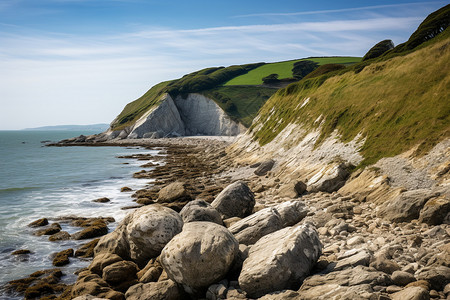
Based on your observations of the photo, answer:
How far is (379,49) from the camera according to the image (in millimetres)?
49688

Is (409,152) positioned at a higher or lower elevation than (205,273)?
higher

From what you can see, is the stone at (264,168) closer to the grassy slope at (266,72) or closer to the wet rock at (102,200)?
the wet rock at (102,200)

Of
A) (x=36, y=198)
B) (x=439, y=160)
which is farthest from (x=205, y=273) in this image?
(x=36, y=198)

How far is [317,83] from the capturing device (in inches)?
1713

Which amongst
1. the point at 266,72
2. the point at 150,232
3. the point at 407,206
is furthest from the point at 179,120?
the point at 407,206

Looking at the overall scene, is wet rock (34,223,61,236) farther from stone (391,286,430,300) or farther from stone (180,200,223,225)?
stone (391,286,430,300)

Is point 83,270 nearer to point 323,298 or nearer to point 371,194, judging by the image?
point 323,298

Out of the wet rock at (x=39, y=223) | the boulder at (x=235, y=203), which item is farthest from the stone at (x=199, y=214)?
the wet rock at (x=39, y=223)

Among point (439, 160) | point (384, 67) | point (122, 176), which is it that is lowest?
point (122, 176)

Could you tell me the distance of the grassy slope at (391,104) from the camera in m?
20.3

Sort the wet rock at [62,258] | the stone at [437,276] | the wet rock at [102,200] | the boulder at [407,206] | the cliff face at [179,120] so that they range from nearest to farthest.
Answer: the stone at [437,276] < the boulder at [407,206] < the wet rock at [62,258] < the wet rock at [102,200] < the cliff face at [179,120]

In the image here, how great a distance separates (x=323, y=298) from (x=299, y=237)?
224cm

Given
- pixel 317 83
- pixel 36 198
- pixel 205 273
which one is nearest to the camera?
pixel 205 273

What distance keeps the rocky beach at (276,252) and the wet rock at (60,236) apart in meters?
0.17
